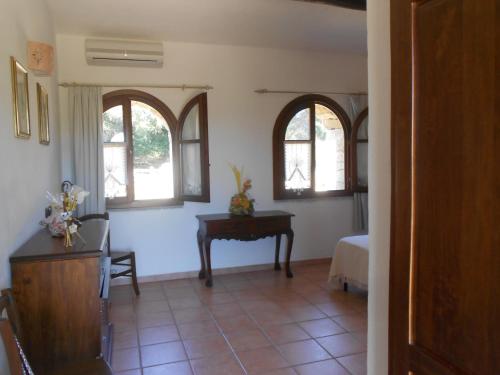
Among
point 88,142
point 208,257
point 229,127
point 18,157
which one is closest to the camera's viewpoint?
point 18,157

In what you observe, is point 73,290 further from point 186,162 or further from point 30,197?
point 186,162

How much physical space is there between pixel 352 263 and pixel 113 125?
2.96 m

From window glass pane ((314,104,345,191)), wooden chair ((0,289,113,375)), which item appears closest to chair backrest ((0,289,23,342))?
wooden chair ((0,289,113,375))

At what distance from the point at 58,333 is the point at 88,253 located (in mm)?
435

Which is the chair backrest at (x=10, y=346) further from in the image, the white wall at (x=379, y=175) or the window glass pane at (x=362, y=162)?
the window glass pane at (x=362, y=162)

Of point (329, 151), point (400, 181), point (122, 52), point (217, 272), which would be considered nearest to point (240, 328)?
point (217, 272)

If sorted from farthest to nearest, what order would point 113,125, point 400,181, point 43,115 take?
point 113,125, point 43,115, point 400,181

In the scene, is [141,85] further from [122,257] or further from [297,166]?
[297,166]

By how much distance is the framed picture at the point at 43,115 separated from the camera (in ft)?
9.77

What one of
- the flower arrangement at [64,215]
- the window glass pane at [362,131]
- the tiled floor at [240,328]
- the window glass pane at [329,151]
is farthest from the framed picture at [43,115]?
the window glass pane at [362,131]

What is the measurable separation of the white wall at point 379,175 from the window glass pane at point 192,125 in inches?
130

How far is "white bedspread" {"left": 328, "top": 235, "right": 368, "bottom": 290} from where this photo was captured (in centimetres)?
382

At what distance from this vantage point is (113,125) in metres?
4.51

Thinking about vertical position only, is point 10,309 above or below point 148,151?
below
